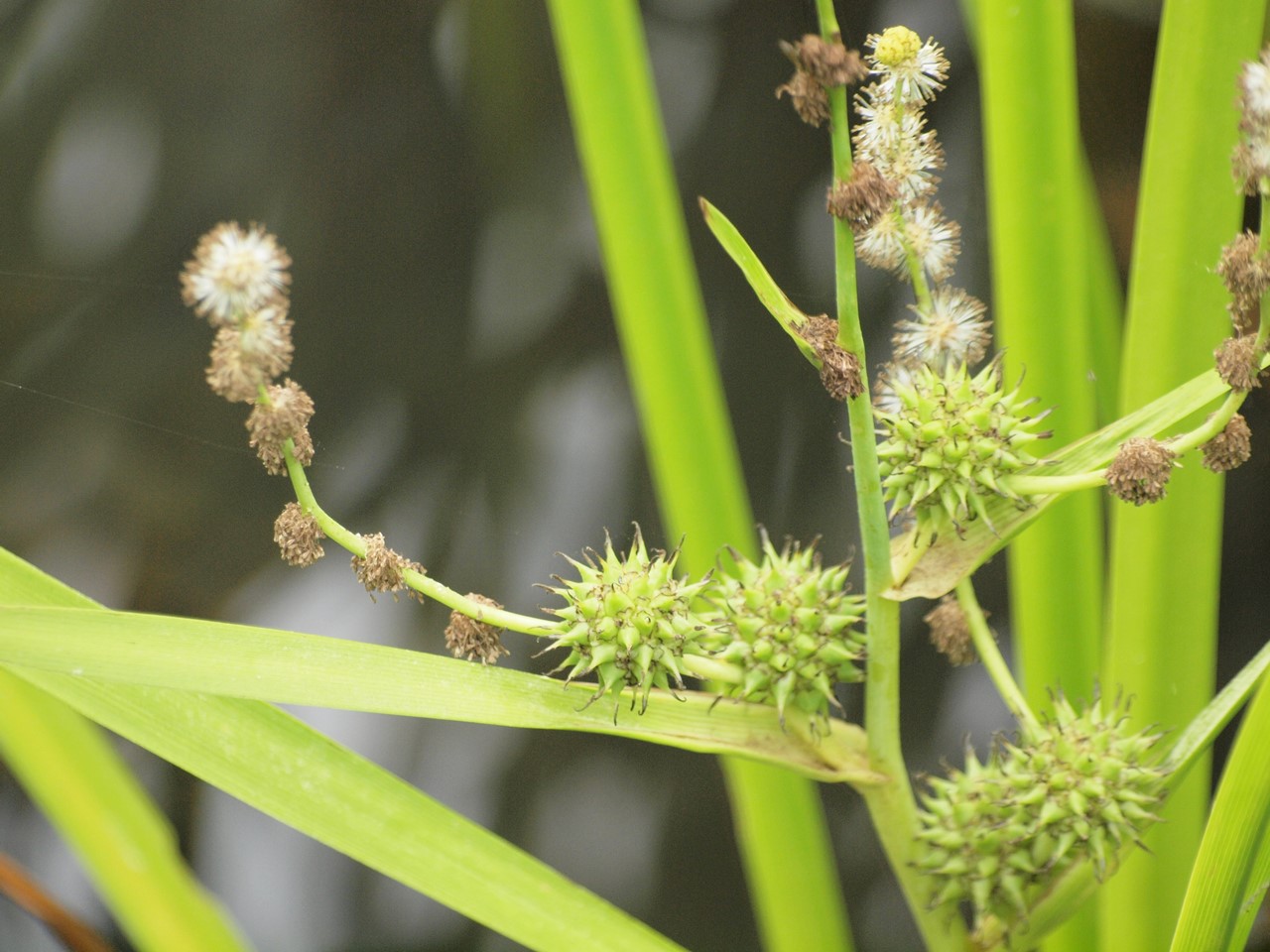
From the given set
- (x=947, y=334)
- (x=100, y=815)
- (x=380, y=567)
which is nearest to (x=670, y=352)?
(x=947, y=334)

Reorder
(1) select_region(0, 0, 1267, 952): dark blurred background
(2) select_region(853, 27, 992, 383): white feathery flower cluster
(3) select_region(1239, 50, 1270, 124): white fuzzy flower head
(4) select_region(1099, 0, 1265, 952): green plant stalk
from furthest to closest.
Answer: (1) select_region(0, 0, 1267, 952): dark blurred background
(4) select_region(1099, 0, 1265, 952): green plant stalk
(2) select_region(853, 27, 992, 383): white feathery flower cluster
(3) select_region(1239, 50, 1270, 124): white fuzzy flower head

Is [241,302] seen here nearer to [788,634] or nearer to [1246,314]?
[788,634]

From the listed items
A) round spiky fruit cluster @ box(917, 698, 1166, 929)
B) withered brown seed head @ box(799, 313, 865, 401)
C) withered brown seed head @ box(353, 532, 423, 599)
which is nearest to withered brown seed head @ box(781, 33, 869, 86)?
withered brown seed head @ box(799, 313, 865, 401)

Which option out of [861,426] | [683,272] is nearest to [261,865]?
[683,272]

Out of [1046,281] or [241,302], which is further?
[1046,281]

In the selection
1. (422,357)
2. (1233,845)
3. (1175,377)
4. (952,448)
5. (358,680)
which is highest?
(422,357)

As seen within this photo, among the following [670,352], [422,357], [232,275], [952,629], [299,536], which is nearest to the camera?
[232,275]

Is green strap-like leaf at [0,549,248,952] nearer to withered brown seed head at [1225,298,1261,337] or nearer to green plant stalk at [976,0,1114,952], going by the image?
green plant stalk at [976,0,1114,952]
